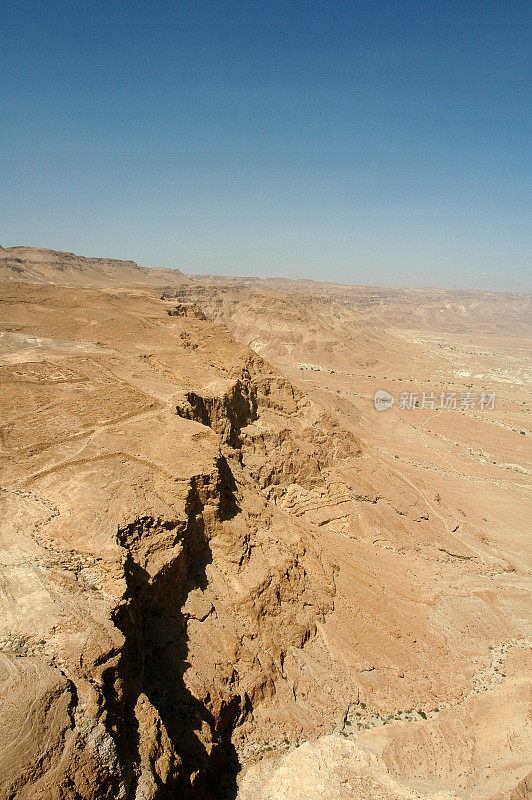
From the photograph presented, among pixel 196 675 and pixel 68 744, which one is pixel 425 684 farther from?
pixel 68 744

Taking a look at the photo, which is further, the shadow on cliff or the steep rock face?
the shadow on cliff

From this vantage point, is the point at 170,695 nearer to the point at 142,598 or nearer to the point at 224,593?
the point at 142,598

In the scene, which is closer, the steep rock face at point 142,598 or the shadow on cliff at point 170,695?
the steep rock face at point 142,598

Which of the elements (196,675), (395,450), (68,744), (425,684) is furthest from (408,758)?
(395,450)

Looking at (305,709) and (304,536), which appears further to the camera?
(304,536)

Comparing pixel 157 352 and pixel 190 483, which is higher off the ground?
pixel 157 352
